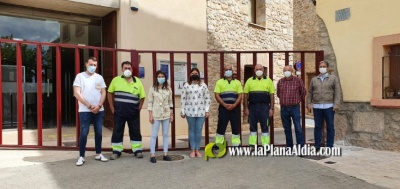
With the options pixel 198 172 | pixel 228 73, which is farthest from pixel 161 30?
pixel 198 172

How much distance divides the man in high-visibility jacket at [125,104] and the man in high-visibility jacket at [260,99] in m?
1.92

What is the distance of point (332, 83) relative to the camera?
5.87 metres

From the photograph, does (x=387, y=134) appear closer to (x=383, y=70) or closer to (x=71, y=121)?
(x=383, y=70)

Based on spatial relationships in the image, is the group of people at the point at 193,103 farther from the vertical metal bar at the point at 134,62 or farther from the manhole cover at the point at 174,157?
the vertical metal bar at the point at 134,62

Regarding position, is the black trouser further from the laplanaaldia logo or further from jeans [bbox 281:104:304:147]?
jeans [bbox 281:104:304:147]

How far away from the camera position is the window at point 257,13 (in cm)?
1220

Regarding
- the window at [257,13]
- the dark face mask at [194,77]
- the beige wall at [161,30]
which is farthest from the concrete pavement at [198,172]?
the window at [257,13]

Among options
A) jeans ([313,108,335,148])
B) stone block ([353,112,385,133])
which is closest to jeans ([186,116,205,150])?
jeans ([313,108,335,148])

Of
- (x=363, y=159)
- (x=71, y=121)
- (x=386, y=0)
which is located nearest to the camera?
(x=363, y=159)

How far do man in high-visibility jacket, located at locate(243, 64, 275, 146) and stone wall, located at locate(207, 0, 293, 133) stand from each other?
14.3ft

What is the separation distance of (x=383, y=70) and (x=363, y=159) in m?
1.81

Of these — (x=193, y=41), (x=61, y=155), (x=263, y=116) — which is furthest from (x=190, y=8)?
(x=61, y=155)

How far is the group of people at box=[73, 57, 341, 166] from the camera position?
516cm

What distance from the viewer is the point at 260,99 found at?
19.1 ft
